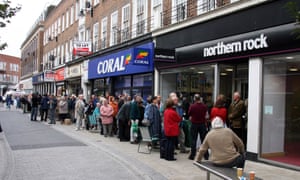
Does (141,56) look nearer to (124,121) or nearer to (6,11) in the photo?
(124,121)

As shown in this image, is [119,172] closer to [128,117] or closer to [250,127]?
[250,127]

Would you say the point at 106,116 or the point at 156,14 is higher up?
the point at 156,14

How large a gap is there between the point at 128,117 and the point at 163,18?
4941 millimetres

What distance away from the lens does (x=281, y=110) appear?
384 inches

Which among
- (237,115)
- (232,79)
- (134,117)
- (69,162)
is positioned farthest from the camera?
(134,117)

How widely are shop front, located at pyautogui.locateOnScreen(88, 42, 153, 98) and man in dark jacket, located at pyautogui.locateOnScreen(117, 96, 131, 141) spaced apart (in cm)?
249

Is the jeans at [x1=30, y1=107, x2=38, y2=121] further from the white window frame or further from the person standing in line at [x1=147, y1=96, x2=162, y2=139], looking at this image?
Result: the person standing in line at [x1=147, y1=96, x2=162, y2=139]

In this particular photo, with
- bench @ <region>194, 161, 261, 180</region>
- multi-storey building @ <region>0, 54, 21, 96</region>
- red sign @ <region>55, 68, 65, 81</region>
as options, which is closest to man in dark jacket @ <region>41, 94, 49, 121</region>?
red sign @ <region>55, 68, 65, 81</region>

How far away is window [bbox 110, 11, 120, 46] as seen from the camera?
2139cm

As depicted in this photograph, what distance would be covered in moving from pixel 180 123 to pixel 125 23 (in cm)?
1054

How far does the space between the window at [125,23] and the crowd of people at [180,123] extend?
4.30 m

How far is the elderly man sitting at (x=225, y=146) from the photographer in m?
6.08

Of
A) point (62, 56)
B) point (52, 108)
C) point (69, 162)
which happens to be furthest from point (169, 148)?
point (62, 56)

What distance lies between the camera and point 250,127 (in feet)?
32.9
